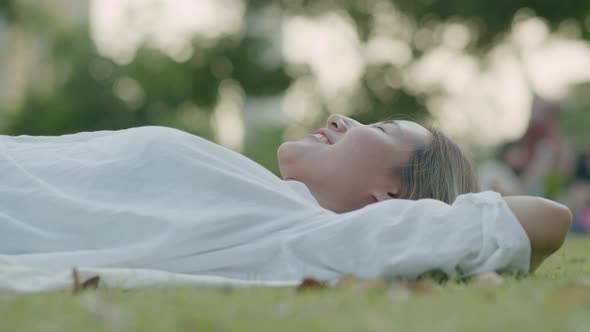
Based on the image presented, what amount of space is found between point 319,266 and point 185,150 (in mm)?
678

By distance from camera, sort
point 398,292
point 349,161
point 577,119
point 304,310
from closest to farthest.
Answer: point 304,310 < point 398,292 < point 349,161 < point 577,119

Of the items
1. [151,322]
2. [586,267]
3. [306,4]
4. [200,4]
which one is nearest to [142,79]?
[200,4]

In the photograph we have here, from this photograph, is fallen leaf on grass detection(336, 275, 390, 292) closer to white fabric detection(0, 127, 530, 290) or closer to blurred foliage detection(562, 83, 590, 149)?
white fabric detection(0, 127, 530, 290)

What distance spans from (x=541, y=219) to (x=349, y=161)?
788 mm

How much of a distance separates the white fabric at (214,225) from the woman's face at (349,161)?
0.16m

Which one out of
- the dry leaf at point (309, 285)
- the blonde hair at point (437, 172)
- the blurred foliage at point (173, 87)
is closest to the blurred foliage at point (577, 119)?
the blurred foliage at point (173, 87)

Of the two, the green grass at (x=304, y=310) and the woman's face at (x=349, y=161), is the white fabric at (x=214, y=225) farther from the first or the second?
the green grass at (x=304, y=310)

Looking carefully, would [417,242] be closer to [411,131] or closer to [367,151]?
[367,151]

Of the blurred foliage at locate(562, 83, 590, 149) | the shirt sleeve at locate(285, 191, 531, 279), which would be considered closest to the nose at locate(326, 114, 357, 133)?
the shirt sleeve at locate(285, 191, 531, 279)

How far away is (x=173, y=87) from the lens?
2420 centimetres

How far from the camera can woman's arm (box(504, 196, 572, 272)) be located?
3.34 metres

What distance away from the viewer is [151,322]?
231cm

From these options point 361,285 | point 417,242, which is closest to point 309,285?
point 361,285

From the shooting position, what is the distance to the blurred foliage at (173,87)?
2291 cm
